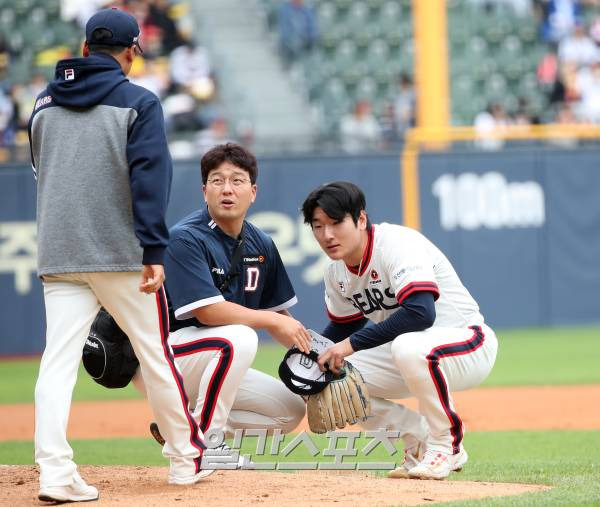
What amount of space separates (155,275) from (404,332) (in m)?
1.23

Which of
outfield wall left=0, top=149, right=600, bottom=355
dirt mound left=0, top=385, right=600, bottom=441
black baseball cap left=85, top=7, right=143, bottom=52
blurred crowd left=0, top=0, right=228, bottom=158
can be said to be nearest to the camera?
black baseball cap left=85, top=7, right=143, bottom=52

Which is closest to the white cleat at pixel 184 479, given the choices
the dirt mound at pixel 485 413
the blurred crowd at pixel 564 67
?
the dirt mound at pixel 485 413

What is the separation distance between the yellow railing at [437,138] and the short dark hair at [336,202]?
325 inches

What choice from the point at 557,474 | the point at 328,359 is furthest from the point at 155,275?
the point at 557,474

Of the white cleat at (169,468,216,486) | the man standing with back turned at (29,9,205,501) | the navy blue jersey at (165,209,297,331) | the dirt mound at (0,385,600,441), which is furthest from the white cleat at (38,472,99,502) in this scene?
the dirt mound at (0,385,600,441)

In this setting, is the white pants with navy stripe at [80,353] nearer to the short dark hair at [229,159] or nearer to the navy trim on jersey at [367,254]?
the short dark hair at [229,159]

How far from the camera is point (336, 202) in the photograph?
15.1 feet

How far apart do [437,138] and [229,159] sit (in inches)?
339

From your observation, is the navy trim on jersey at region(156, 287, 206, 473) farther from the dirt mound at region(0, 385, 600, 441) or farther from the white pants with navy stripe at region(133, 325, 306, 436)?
the dirt mound at region(0, 385, 600, 441)

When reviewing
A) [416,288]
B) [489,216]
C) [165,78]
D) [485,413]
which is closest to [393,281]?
[416,288]

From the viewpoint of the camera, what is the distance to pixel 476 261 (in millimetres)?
12891

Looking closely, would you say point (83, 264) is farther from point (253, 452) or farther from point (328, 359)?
point (253, 452)

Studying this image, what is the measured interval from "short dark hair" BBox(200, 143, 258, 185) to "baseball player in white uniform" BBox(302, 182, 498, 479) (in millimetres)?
337

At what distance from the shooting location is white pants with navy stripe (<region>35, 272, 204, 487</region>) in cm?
395
